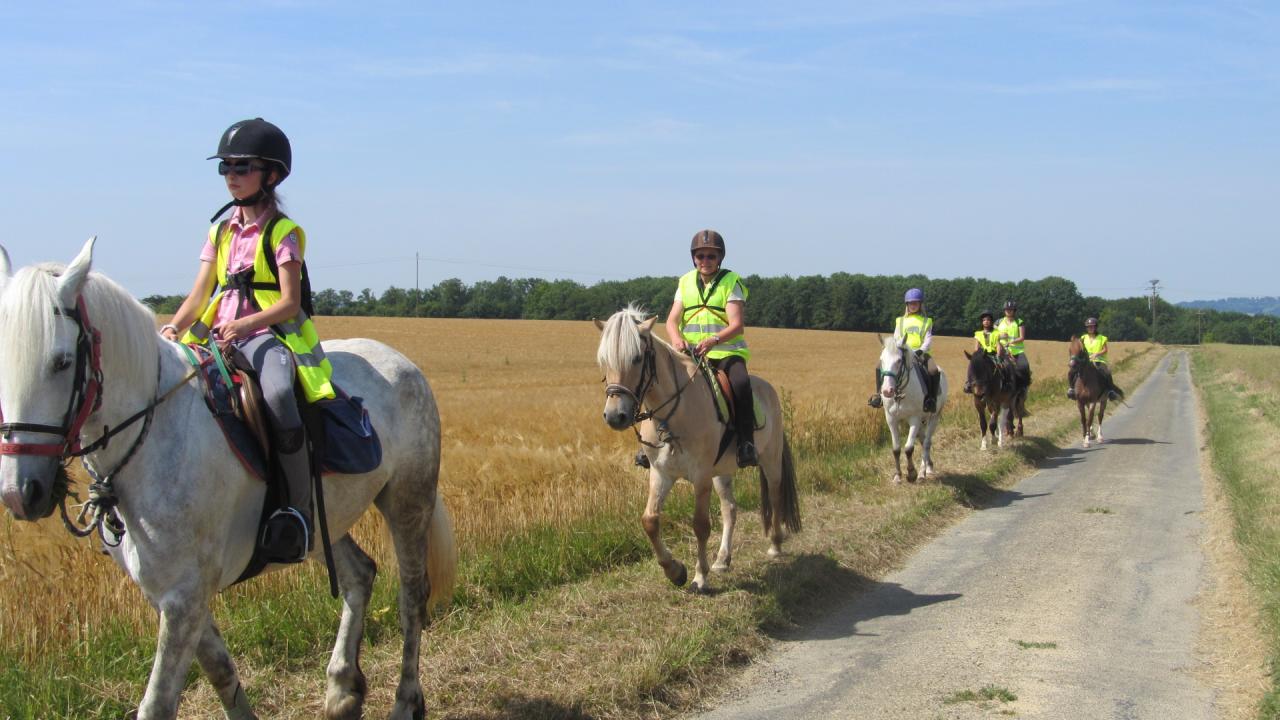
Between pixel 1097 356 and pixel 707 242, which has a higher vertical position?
pixel 707 242

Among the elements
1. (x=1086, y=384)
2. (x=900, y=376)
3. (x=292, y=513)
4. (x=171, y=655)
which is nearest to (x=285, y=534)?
(x=292, y=513)

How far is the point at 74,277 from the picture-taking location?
134 inches

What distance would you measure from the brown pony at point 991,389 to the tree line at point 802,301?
58628mm

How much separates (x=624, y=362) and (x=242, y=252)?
296 cm

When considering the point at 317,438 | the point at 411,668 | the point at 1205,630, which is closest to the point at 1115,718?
the point at 1205,630

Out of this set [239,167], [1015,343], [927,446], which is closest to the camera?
[239,167]

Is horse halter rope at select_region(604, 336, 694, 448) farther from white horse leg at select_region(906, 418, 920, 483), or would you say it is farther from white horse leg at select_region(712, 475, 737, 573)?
white horse leg at select_region(906, 418, 920, 483)

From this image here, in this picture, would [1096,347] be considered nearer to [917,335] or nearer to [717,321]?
[917,335]

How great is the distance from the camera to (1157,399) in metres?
31.9

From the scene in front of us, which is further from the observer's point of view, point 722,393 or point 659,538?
point 722,393

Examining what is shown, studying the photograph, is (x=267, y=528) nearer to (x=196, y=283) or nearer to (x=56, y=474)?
(x=56, y=474)

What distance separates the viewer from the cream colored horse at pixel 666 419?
683 centimetres

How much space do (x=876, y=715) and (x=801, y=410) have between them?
11861 mm

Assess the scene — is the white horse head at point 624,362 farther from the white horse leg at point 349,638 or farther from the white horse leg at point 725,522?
the white horse leg at point 349,638
